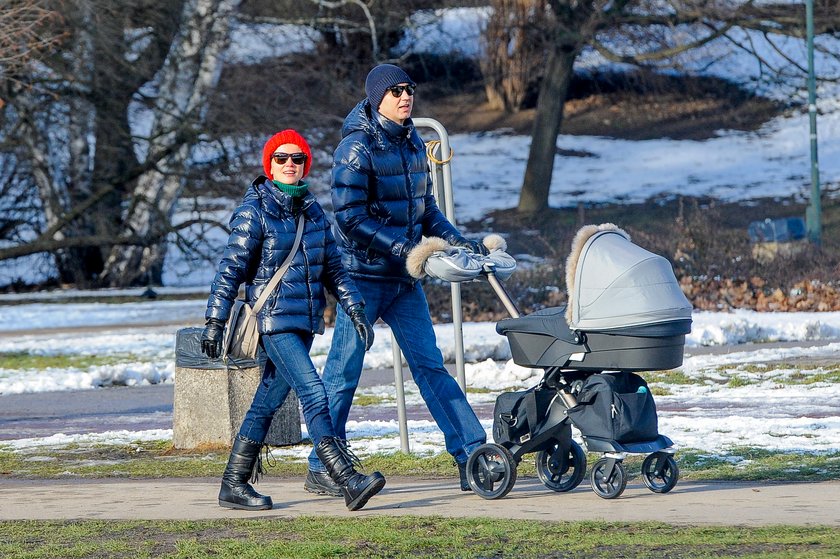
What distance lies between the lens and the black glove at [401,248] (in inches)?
277

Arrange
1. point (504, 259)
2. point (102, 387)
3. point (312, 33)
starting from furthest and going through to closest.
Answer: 1. point (312, 33)
2. point (102, 387)
3. point (504, 259)

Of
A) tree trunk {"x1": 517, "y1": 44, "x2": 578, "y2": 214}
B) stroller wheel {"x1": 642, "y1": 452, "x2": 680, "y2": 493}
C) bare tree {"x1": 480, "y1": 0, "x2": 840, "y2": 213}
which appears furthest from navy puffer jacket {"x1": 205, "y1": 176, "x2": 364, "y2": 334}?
tree trunk {"x1": 517, "y1": 44, "x2": 578, "y2": 214}

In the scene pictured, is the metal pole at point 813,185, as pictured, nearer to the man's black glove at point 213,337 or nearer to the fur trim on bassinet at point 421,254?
the fur trim on bassinet at point 421,254

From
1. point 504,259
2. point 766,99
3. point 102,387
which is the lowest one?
point 102,387

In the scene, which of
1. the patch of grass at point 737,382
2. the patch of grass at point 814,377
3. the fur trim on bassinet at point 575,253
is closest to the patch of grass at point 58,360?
the patch of grass at point 737,382

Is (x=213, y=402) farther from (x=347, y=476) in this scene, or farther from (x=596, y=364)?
(x=596, y=364)

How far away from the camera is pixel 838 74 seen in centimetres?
4331

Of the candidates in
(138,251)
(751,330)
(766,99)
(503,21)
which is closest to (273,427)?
(751,330)

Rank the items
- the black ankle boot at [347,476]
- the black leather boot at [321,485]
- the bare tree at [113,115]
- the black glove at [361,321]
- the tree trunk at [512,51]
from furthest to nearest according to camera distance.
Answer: the tree trunk at [512,51] < the bare tree at [113,115] < the black leather boot at [321,485] < the black glove at [361,321] < the black ankle boot at [347,476]

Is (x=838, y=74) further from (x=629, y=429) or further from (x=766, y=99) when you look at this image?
(x=629, y=429)

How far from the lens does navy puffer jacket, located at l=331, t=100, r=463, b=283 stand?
7074 mm

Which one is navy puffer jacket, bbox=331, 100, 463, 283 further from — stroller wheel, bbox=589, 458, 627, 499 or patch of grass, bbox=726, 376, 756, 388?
patch of grass, bbox=726, 376, 756, 388

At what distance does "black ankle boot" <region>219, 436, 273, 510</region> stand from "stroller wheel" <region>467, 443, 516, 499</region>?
3.37 ft

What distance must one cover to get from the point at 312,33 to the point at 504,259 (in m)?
19.1
